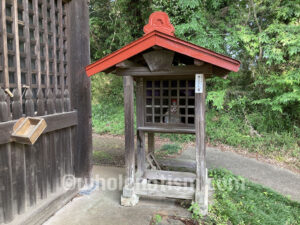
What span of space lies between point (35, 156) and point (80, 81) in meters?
1.44

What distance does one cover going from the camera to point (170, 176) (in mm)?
4055

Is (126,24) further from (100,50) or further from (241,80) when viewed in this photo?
(241,80)

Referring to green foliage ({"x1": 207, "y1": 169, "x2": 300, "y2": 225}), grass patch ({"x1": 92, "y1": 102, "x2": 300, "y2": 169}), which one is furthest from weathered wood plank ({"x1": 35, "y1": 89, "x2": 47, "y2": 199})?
grass patch ({"x1": 92, "y1": 102, "x2": 300, "y2": 169})

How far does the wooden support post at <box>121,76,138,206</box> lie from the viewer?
138 inches

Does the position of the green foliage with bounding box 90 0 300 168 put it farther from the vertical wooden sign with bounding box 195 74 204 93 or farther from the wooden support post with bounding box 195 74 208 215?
the vertical wooden sign with bounding box 195 74 204 93

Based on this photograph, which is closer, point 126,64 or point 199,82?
point 199,82

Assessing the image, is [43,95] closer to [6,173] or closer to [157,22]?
[6,173]

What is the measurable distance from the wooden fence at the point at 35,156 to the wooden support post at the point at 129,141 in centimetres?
97

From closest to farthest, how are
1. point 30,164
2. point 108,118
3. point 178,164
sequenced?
point 30,164, point 178,164, point 108,118

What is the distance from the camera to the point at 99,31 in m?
11.7

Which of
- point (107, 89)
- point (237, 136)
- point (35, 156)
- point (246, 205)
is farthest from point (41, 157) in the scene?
point (107, 89)

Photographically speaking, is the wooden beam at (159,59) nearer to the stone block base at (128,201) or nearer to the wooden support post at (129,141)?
the wooden support post at (129,141)

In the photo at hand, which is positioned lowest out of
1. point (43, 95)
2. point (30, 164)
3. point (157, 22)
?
point (30, 164)

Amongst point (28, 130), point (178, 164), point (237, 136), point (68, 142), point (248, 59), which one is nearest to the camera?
point (28, 130)
